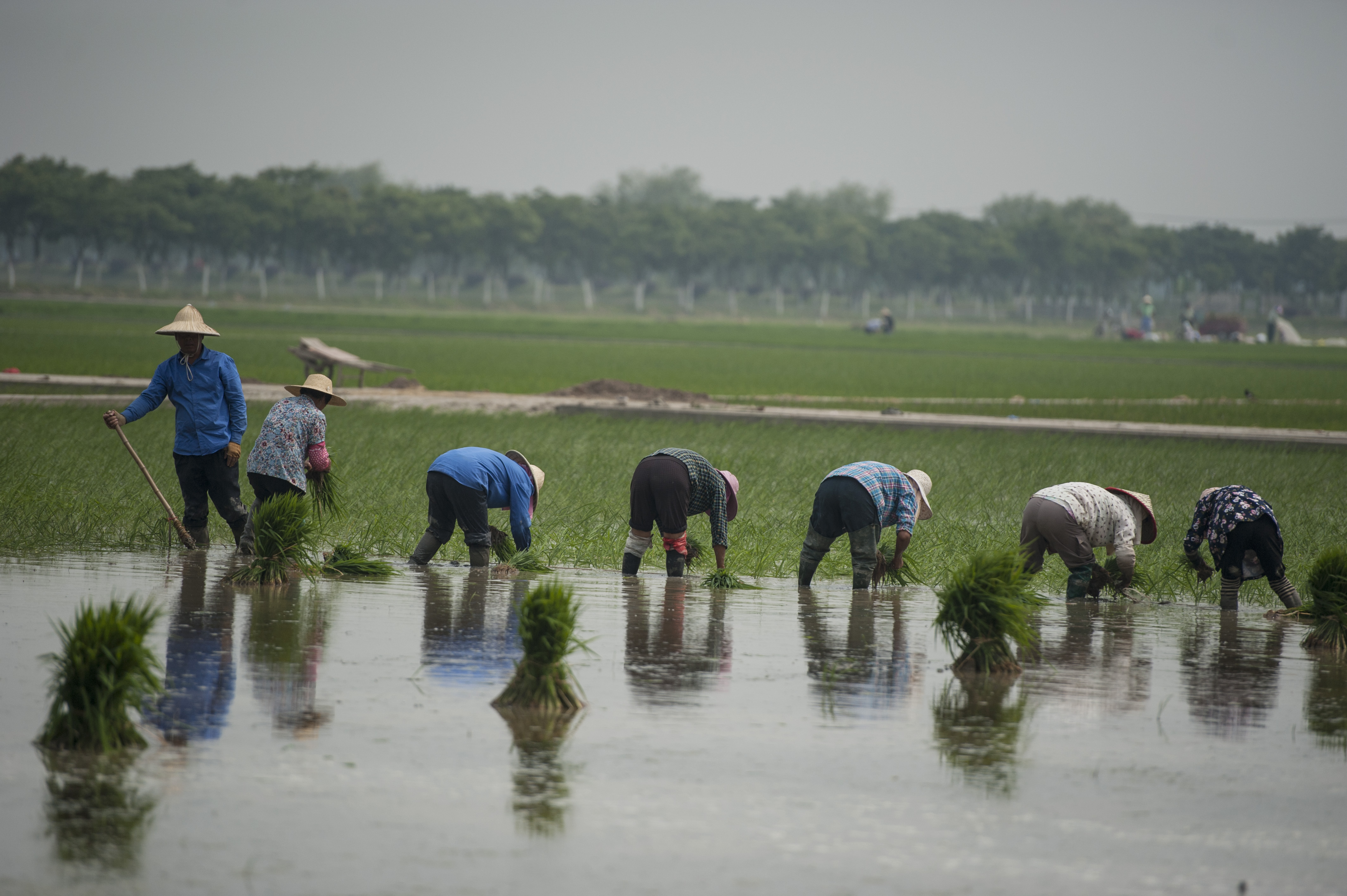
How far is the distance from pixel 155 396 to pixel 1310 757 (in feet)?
29.0

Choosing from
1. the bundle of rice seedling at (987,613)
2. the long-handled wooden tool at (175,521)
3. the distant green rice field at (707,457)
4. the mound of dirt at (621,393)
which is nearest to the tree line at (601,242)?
the mound of dirt at (621,393)

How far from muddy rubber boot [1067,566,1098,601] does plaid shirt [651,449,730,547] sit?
287cm

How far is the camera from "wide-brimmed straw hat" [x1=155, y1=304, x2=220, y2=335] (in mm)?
10805

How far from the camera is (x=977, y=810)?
552 cm

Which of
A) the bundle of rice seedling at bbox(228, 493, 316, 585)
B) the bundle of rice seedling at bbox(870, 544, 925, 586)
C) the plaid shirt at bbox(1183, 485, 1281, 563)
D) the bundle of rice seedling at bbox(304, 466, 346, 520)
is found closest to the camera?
the bundle of rice seedling at bbox(228, 493, 316, 585)

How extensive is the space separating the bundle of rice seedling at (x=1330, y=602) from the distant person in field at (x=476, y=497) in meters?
5.93

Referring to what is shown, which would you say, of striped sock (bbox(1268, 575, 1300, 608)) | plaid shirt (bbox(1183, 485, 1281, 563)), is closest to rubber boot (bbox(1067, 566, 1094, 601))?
plaid shirt (bbox(1183, 485, 1281, 563))

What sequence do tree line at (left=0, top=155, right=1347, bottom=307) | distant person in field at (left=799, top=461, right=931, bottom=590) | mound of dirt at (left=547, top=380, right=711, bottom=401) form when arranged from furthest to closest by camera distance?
tree line at (left=0, top=155, right=1347, bottom=307), mound of dirt at (left=547, top=380, right=711, bottom=401), distant person in field at (left=799, top=461, right=931, bottom=590)

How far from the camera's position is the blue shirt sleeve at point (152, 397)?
1074cm

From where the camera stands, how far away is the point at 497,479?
1053cm

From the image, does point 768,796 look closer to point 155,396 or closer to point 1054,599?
point 1054,599

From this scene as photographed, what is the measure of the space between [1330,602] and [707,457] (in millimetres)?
11871

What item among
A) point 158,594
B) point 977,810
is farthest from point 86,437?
point 977,810

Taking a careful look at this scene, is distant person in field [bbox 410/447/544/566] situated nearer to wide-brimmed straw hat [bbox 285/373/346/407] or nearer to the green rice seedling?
wide-brimmed straw hat [bbox 285/373/346/407]
